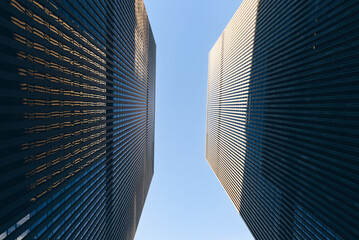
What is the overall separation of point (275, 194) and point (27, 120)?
78.2m

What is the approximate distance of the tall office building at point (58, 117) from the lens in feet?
70.5

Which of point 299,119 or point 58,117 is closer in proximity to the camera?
point 58,117

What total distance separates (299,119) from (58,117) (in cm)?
6764

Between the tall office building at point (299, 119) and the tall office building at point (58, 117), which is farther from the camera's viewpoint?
the tall office building at point (299, 119)

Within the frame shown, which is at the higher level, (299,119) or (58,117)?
(299,119)

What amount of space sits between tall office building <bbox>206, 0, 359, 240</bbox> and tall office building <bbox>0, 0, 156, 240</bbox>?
2537 inches

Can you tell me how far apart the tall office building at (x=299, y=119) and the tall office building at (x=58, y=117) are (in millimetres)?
64451

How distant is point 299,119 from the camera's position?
48.5 m

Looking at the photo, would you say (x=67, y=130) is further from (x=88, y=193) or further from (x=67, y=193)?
(x=88, y=193)

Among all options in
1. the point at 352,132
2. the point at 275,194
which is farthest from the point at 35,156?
the point at 275,194

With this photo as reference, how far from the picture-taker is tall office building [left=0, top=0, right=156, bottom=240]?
21.5m

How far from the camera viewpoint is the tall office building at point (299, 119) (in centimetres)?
3475

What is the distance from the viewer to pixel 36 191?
26.4 m

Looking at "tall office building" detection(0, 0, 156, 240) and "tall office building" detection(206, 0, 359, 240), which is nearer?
"tall office building" detection(0, 0, 156, 240)
